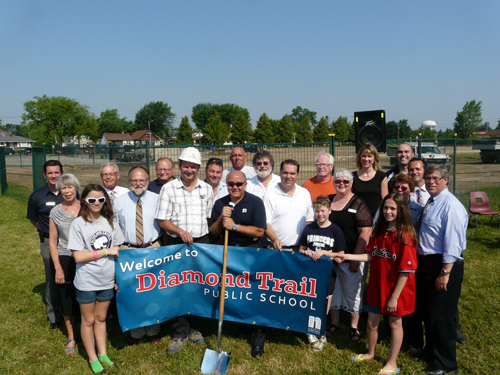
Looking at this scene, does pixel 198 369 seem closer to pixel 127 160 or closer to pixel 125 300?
pixel 125 300

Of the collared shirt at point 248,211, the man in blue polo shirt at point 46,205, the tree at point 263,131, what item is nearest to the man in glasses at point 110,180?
the man in blue polo shirt at point 46,205

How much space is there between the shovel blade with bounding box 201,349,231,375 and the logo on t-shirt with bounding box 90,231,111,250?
1595mm

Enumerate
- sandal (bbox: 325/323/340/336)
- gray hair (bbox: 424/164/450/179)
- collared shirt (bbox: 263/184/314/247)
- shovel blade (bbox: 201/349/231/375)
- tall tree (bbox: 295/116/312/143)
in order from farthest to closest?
tall tree (bbox: 295/116/312/143) < sandal (bbox: 325/323/340/336) < collared shirt (bbox: 263/184/314/247) < shovel blade (bbox: 201/349/231/375) < gray hair (bbox: 424/164/450/179)

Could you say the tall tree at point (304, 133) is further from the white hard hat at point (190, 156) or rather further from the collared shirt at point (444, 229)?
the collared shirt at point (444, 229)

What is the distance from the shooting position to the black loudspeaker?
7.62 m

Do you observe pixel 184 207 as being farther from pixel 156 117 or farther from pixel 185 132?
pixel 156 117

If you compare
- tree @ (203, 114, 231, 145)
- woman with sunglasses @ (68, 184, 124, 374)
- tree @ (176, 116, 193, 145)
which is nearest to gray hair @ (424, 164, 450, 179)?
woman with sunglasses @ (68, 184, 124, 374)

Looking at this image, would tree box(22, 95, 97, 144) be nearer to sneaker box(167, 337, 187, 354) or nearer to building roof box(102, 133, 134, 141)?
building roof box(102, 133, 134, 141)

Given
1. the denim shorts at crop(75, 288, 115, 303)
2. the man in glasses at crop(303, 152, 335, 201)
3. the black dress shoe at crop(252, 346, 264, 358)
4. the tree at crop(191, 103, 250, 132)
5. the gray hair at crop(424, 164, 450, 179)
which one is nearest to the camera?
the gray hair at crop(424, 164, 450, 179)

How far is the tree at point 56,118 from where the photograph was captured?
6294 centimetres

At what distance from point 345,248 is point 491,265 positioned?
428cm

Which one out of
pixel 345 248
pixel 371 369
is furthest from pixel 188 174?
pixel 371 369

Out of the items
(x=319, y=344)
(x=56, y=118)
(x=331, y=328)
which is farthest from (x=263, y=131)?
(x=319, y=344)

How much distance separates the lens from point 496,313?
4.96 metres
